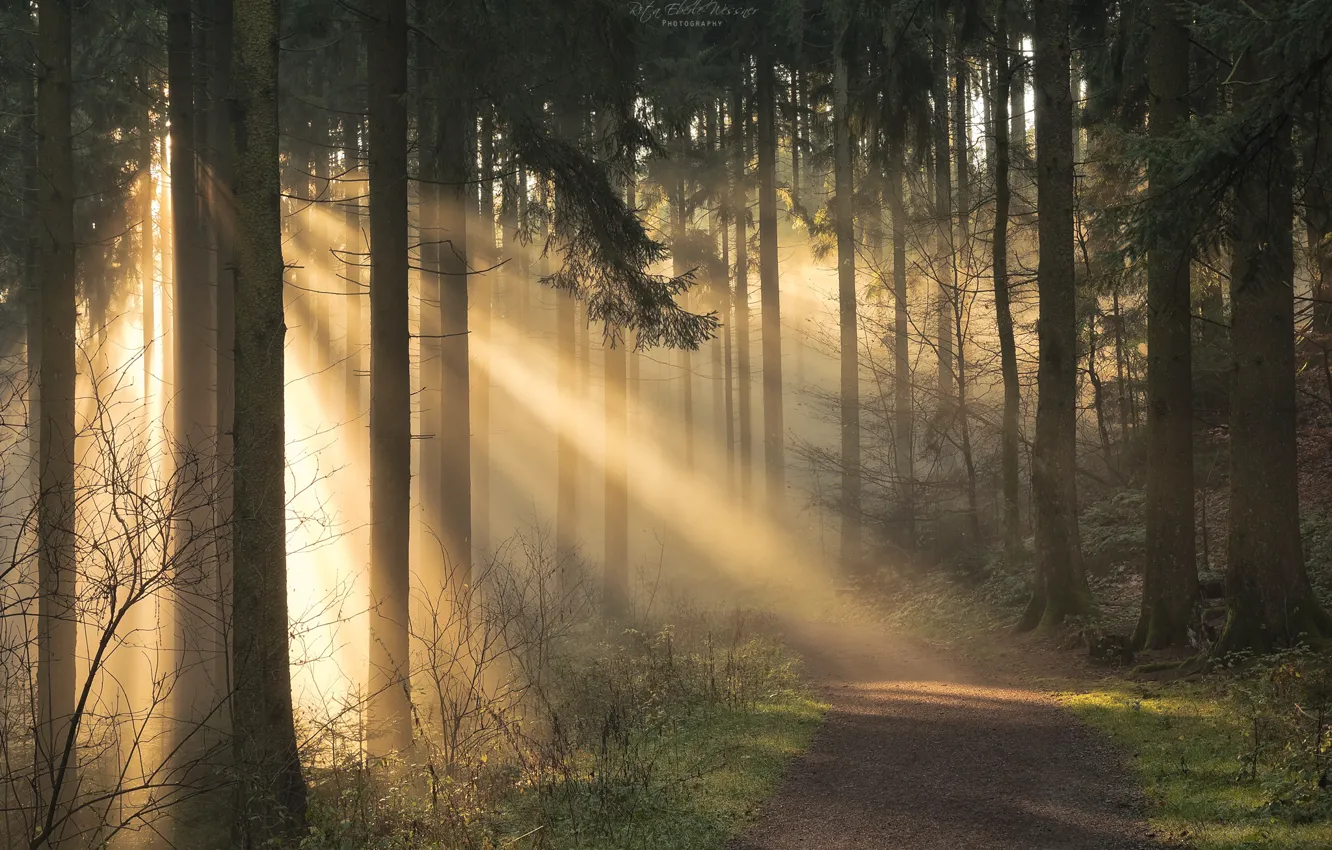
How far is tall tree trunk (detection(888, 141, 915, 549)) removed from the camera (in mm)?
21859

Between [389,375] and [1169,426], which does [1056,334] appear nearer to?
[1169,426]

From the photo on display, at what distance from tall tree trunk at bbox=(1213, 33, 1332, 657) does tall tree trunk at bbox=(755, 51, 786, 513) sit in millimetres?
13498

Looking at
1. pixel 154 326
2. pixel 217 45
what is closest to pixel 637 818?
pixel 217 45

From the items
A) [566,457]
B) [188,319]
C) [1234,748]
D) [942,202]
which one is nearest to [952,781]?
[1234,748]

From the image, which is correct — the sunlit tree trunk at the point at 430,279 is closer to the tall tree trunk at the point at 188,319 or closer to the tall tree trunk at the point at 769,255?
the tall tree trunk at the point at 188,319

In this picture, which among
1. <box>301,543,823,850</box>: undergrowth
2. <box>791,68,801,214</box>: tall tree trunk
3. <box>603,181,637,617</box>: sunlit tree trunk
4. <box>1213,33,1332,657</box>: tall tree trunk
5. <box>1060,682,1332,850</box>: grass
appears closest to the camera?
<box>1060,682,1332,850</box>: grass

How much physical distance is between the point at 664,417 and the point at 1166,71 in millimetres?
33783

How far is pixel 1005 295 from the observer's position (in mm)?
15984

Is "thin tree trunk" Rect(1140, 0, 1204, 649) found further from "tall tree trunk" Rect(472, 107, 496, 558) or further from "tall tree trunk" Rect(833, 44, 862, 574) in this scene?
"tall tree trunk" Rect(472, 107, 496, 558)

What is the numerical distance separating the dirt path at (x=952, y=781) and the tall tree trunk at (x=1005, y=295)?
663 cm

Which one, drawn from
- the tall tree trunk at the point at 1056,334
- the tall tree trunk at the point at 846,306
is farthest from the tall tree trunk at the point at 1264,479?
the tall tree trunk at the point at 846,306

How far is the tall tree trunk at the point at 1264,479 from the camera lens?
9680 millimetres

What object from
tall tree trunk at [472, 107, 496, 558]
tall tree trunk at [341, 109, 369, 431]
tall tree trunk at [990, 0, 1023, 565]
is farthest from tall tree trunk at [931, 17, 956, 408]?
tall tree trunk at [341, 109, 369, 431]

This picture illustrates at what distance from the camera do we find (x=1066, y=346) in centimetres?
1337
